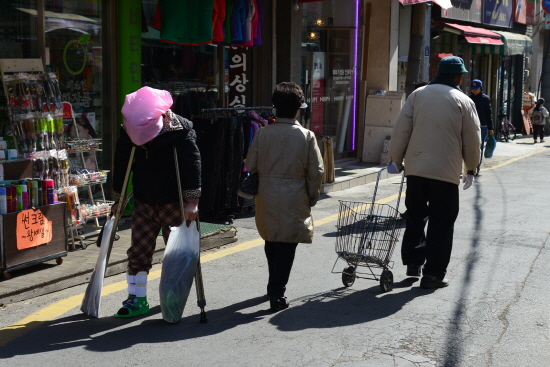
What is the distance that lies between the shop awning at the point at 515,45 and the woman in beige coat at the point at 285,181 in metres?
16.6

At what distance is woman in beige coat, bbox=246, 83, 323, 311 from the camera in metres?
5.44

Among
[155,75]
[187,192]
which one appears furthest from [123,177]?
[155,75]

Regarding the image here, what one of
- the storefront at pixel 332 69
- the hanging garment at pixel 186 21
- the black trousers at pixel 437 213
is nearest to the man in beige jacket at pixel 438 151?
the black trousers at pixel 437 213

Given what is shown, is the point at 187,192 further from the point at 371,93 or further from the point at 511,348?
the point at 371,93

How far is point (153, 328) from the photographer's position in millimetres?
5121

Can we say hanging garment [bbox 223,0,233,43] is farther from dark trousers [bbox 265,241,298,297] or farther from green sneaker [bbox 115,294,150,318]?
green sneaker [bbox 115,294,150,318]

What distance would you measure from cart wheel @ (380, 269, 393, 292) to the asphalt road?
0.21 ft

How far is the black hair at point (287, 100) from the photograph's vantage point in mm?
5465

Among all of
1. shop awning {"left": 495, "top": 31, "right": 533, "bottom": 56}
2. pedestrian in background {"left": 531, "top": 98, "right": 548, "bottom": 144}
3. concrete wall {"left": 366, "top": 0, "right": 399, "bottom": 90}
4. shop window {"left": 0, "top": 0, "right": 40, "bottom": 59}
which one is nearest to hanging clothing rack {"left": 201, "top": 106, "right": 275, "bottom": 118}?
shop window {"left": 0, "top": 0, "right": 40, "bottom": 59}

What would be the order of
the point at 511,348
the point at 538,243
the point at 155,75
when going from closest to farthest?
the point at 511,348 < the point at 538,243 < the point at 155,75

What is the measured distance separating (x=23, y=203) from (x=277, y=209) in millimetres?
2328

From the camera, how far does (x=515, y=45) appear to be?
2153cm

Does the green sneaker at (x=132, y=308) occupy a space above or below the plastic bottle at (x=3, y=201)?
below

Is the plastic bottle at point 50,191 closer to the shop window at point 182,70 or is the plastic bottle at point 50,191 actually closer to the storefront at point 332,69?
the shop window at point 182,70
